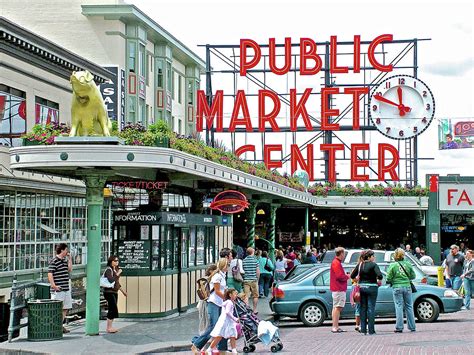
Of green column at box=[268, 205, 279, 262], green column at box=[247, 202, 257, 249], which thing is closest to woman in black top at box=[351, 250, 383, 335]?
green column at box=[247, 202, 257, 249]

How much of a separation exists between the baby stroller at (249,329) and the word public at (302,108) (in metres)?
34.0

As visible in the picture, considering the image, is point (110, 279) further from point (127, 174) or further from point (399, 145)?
point (399, 145)

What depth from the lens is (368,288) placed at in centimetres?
1802

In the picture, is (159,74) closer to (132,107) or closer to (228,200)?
(132,107)

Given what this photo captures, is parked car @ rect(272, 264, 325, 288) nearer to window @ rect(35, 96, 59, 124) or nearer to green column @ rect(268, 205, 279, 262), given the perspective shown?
window @ rect(35, 96, 59, 124)

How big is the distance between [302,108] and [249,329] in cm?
3590

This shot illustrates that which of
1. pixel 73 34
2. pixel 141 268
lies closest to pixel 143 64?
pixel 73 34

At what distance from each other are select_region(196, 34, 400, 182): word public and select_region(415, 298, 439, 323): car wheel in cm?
2922

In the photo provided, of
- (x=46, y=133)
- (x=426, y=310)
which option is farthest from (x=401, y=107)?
(x=46, y=133)

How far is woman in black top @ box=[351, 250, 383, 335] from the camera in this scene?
18.0 m

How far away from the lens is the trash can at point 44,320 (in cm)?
1736

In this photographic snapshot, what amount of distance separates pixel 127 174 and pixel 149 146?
5.31 feet

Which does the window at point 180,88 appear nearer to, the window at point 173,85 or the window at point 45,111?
the window at point 173,85

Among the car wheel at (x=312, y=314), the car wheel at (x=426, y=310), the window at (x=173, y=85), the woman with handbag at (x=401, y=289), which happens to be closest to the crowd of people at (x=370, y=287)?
the woman with handbag at (x=401, y=289)
